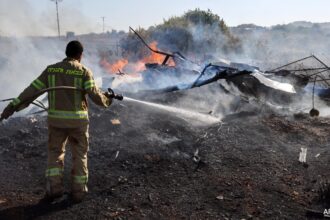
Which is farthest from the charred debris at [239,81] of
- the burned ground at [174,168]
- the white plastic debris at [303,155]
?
the white plastic debris at [303,155]

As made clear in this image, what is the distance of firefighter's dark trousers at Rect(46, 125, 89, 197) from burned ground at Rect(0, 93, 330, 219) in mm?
225

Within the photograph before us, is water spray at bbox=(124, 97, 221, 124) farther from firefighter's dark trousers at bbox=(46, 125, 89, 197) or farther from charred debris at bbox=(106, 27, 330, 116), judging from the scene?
firefighter's dark trousers at bbox=(46, 125, 89, 197)

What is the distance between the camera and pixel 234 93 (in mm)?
8773

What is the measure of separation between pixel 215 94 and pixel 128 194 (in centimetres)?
517

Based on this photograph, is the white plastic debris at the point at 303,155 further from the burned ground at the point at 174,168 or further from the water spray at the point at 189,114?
the water spray at the point at 189,114

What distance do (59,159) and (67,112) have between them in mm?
572

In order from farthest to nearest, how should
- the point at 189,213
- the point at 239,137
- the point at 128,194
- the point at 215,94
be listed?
the point at 215,94
the point at 239,137
the point at 128,194
the point at 189,213

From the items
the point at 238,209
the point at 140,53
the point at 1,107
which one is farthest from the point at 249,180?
the point at 140,53

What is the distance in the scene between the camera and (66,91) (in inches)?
159

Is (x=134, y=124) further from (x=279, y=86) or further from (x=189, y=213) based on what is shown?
(x=279, y=86)

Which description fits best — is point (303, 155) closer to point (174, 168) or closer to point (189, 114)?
point (174, 168)

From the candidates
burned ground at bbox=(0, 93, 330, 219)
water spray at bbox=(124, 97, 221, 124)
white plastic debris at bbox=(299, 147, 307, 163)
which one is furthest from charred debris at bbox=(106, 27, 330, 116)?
white plastic debris at bbox=(299, 147, 307, 163)

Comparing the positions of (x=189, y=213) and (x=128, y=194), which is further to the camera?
(x=128, y=194)

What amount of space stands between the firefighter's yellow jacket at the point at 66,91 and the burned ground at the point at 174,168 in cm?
98
